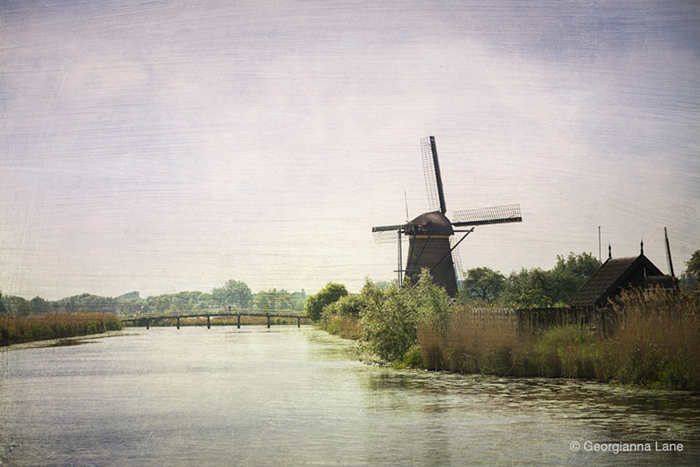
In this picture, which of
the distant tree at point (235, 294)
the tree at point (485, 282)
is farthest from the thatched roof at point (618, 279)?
the distant tree at point (235, 294)

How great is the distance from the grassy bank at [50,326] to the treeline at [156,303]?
0.54 m

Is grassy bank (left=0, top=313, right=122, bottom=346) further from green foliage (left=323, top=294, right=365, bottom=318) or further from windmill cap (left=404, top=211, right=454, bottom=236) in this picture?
windmill cap (left=404, top=211, right=454, bottom=236)

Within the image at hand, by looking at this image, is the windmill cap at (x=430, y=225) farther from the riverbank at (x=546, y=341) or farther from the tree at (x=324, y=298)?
the tree at (x=324, y=298)

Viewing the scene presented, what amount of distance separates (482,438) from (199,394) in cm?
932

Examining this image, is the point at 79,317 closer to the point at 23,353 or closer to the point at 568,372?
the point at 23,353

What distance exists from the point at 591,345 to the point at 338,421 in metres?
9.21

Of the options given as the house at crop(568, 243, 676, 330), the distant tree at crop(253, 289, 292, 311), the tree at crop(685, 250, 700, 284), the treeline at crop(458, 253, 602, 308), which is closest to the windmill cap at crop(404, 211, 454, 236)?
the treeline at crop(458, 253, 602, 308)

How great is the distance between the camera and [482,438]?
950 cm

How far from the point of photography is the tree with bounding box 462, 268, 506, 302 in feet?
231

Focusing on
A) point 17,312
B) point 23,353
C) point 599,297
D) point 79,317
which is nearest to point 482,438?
point 599,297

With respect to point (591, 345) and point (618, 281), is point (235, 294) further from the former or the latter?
point (591, 345)

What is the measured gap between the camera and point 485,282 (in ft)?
232

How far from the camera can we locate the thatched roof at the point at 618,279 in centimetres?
2259

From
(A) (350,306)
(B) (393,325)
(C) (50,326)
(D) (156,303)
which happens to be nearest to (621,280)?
(B) (393,325)
